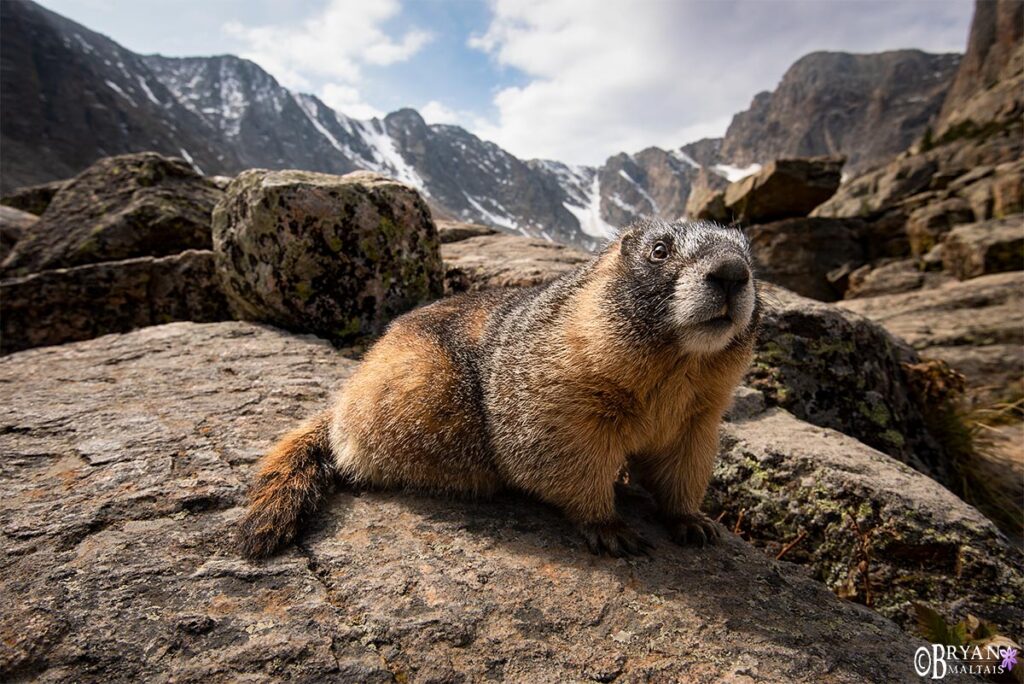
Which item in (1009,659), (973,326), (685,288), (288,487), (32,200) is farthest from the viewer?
(32,200)

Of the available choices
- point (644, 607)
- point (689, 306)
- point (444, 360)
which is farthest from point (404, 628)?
point (689, 306)

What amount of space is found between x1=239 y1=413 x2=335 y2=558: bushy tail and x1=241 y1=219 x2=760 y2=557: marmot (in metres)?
0.01

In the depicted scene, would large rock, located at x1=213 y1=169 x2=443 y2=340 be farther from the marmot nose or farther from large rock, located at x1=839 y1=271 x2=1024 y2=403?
large rock, located at x1=839 y1=271 x2=1024 y2=403

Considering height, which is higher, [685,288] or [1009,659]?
[685,288]

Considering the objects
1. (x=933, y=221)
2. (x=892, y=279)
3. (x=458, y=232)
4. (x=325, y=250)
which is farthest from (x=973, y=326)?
(x=933, y=221)

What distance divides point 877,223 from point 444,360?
30.1 metres

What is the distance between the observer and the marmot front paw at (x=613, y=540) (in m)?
3.46

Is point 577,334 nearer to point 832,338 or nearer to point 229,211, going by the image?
point 832,338

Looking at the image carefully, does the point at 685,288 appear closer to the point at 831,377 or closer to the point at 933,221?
the point at 831,377

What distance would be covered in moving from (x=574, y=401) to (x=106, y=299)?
25.0 feet

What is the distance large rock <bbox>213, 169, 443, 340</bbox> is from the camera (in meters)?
6.07

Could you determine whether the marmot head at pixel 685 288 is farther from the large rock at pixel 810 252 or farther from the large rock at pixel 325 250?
the large rock at pixel 810 252

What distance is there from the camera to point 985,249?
15977 millimetres

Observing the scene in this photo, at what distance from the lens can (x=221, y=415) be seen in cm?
456
